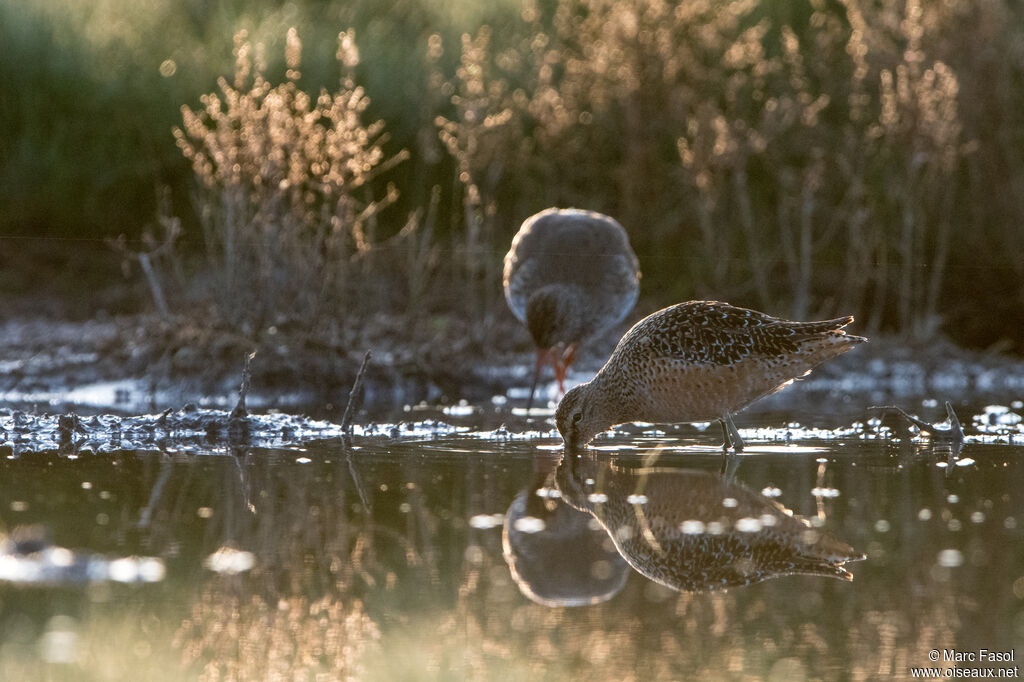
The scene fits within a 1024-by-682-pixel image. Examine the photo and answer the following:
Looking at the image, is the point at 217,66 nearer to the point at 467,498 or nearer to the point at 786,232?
the point at 786,232

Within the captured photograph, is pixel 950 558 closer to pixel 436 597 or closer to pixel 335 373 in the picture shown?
pixel 436 597

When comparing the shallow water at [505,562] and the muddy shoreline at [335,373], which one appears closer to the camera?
the shallow water at [505,562]

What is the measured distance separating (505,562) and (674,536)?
0.68 m

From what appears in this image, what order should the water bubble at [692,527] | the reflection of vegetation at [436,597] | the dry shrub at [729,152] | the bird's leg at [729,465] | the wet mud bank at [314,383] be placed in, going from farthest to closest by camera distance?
1. the dry shrub at [729,152]
2. the wet mud bank at [314,383]
3. the bird's leg at [729,465]
4. the water bubble at [692,527]
5. the reflection of vegetation at [436,597]

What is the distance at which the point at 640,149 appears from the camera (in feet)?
39.2

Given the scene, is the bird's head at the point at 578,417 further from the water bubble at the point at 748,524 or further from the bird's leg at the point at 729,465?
the water bubble at the point at 748,524

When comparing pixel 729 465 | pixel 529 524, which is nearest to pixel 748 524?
pixel 529 524

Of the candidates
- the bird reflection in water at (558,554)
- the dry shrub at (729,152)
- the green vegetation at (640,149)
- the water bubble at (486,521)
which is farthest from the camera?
the green vegetation at (640,149)

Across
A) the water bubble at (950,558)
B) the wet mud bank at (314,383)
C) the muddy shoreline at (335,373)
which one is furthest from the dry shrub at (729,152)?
the water bubble at (950,558)

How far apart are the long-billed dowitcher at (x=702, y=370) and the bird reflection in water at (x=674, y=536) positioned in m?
0.78

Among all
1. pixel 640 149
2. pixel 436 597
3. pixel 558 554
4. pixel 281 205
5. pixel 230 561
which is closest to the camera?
pixel 436 597

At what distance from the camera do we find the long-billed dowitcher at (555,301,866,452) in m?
6.65

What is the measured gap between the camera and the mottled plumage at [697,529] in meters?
4.33

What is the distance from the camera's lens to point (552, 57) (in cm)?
1186
